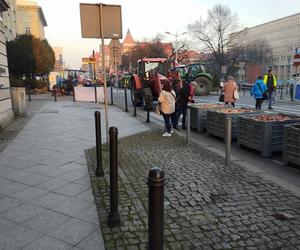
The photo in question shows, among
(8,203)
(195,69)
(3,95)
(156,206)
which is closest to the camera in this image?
(156,206)

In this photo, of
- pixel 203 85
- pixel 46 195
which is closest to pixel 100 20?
pixel 46 195

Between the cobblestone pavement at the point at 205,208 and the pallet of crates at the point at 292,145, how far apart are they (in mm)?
949

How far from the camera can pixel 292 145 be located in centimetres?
590

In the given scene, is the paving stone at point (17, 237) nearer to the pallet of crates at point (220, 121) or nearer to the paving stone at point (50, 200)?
the paving stone at point (50, 200)

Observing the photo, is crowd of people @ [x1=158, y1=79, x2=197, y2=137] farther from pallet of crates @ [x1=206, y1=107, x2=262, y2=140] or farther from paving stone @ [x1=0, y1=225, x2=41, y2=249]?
paving stone @ [x1=0, y1=225, x2=41, y2=249]

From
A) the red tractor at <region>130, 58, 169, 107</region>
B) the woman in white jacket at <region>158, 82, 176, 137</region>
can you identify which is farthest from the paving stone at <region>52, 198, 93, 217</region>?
the red tractor at <region>130, 58, 169, 107</region>

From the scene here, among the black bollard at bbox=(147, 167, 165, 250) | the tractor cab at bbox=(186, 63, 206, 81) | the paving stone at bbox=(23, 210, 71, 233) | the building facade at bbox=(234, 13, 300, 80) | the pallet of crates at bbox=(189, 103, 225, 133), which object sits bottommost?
the paving stone at bbox=(23, 210, 71, 233)

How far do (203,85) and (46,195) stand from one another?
82.3ft

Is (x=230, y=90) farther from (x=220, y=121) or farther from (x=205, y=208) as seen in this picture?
(x=205, y=208)

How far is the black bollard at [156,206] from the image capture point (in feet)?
7.28

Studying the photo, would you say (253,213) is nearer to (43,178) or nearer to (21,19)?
(43,178)

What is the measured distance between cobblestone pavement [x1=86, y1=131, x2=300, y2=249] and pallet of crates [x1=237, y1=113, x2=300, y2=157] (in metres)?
1.00

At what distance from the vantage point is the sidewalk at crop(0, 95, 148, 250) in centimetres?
345

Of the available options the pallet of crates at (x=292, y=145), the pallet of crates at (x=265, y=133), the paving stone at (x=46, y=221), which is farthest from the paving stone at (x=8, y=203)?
the pallet of crates at (x=265, y=133)
